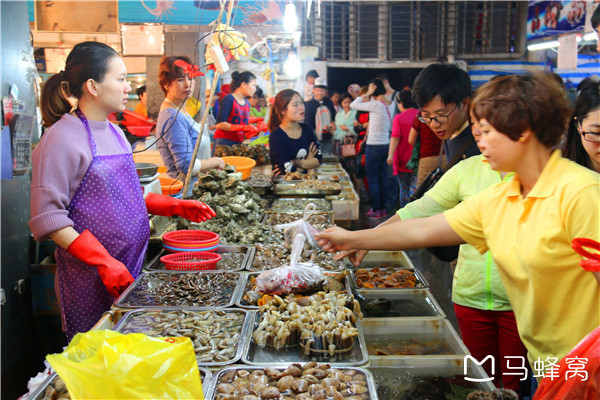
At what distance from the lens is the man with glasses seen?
8.09ft

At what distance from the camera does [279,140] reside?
5645 millimetres

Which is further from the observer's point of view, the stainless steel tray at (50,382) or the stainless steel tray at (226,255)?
the stainless steel tray at (226,255)

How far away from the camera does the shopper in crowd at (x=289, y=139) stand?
5500 millimetres

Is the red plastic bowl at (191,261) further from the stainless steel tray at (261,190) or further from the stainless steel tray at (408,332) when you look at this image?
the stainless steel tray at (261,190)

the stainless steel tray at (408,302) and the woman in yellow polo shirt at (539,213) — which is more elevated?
the woman in yellow polo shirt at (539,213)

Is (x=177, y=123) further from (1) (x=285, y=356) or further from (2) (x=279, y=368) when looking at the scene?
(2) (x=279, y=368)

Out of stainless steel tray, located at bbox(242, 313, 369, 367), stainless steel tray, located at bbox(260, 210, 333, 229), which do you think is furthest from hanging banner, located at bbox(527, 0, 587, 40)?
stainless steel tray, located at bbox(242, 313, 369, 367)

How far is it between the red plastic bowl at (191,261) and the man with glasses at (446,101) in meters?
1.38

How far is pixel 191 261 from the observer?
2.75 metres

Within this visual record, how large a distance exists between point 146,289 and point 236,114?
447 cm

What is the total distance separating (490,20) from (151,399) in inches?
628

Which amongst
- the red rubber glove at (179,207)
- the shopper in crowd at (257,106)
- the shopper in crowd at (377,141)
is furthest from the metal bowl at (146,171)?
the shopper in crowd at (257,106)

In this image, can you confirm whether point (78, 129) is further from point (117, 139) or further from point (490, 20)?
point (490, 20)

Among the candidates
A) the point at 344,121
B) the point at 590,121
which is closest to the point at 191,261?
the point at 590,121
